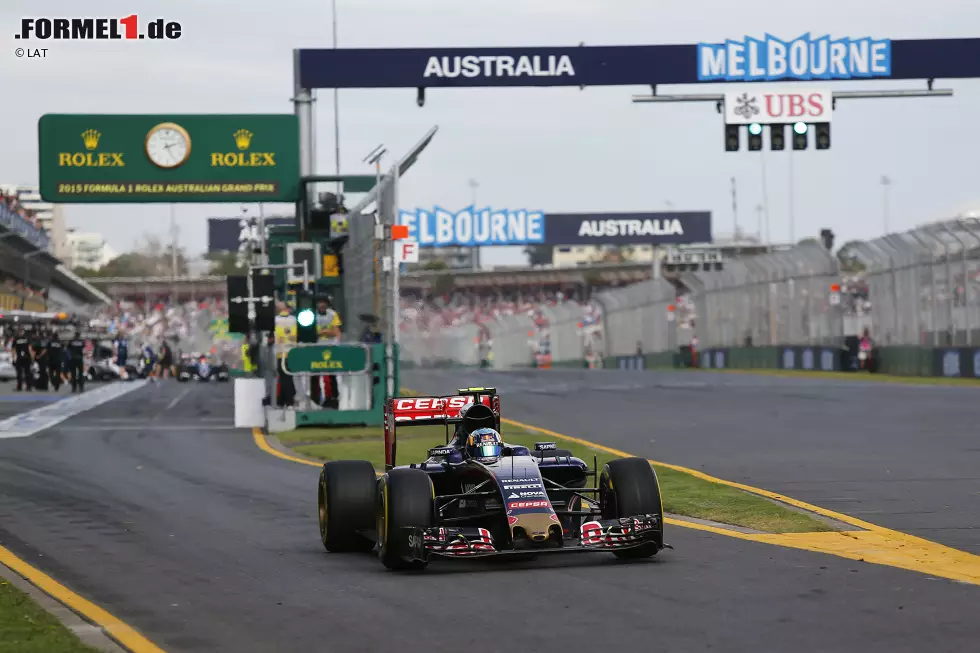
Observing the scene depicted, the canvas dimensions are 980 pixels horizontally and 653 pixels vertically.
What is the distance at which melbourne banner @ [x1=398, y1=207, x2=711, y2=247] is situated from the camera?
81.6m

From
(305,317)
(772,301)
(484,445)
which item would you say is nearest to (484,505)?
(484,445)

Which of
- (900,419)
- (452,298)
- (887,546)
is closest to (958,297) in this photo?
(900,419)

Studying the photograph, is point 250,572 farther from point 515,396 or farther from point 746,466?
point 515,396

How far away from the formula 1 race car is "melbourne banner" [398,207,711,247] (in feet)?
68.3

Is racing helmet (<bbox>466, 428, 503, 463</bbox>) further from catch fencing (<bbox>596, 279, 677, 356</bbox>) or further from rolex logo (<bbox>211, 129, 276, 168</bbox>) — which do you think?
catch fencing (<bbox>596, 279, 677, 356</bbox>)

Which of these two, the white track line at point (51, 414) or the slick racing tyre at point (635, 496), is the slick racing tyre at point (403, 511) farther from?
the white track line at point (51, 414)

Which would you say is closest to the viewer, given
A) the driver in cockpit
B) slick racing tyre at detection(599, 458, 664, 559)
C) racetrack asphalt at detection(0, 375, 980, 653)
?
racetrack asphalt at detection(0, 375, 980, 653)

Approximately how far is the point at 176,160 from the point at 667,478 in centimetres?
2044

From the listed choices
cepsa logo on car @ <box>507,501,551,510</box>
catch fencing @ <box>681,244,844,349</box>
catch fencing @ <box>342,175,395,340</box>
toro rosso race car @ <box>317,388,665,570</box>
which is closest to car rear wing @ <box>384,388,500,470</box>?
toro rosso race car @ <box>317,388,665,570</box>

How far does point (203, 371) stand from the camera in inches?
2400

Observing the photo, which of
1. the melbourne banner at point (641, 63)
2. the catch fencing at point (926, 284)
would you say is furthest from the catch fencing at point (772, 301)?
the melbourne banner at point (641, 63)

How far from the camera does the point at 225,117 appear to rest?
111 ft

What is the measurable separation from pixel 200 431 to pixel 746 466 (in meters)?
12.0

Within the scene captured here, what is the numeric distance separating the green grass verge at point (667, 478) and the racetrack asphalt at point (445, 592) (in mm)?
855
